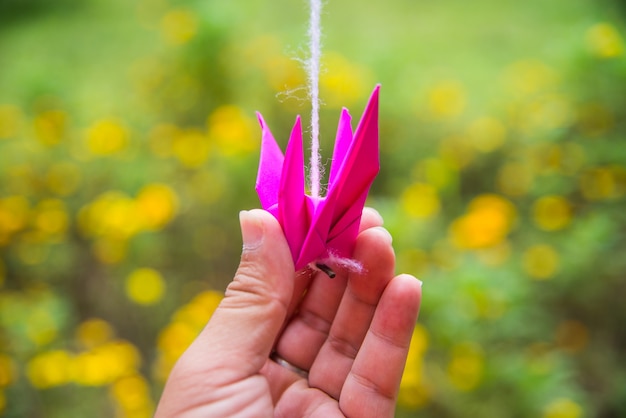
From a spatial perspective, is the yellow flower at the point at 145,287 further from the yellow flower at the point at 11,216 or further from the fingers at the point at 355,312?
the fingers at the point at 355,312

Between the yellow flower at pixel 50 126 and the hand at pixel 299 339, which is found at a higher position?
the yellow flower at pixel 50 126

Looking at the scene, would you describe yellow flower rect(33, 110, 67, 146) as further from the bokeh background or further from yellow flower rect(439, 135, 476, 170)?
yellow flower rect(439, 135, 476, 170)

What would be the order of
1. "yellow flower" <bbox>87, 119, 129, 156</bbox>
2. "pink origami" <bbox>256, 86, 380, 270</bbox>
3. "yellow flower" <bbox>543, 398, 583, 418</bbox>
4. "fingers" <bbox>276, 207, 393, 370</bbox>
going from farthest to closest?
"yellow flower" <bbox>87, 119, 129, 156</bbox> → "yellow flower" <bbox>543, 398, 583, 418</bbox> → "fingers" <bbox>276, 207, 393, 370</bbox> → "pink origami" <bbox>256, 86, 380, 270</bbox>

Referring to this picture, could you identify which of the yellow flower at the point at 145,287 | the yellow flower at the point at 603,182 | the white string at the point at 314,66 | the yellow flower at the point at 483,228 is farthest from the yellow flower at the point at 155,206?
the yellow flower at the point at 603,182

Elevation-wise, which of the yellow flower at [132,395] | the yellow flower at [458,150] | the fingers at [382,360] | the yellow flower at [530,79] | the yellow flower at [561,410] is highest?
the yellow flower at [530,79]

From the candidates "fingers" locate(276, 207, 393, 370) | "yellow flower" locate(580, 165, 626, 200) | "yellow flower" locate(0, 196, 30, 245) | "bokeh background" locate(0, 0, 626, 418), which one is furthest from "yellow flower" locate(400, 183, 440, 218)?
"yellow flower" locate(0, 196, 30, 245)

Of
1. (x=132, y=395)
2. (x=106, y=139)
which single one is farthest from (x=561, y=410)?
(x=106, y=139)

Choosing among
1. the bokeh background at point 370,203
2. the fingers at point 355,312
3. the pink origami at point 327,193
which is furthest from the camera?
the bokeh background at point 370,203
